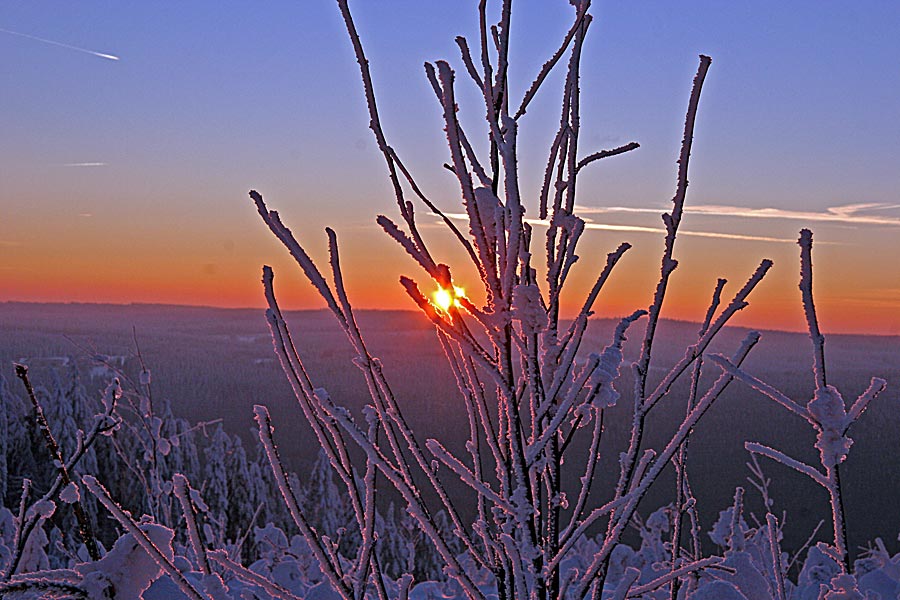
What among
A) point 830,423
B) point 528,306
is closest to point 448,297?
point 528,306

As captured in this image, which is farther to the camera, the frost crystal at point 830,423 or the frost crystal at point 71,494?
the frost crystal at point 71,494

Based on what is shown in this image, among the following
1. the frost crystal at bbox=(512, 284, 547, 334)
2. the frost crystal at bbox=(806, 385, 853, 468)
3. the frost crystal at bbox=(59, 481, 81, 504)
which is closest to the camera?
the frost crystal at bbox=(512, 284, 547, 334)

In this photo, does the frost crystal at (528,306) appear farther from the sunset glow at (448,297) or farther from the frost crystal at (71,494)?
the frost crystal at (71,494)

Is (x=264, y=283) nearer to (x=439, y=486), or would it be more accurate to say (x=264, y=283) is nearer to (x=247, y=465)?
(x=439, y=486)

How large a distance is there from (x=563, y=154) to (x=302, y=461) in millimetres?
23380

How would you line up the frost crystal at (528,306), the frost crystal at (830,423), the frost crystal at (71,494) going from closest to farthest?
1. the frost crystal at (528,306)
2. the frost crystal at (830,423)
3. the frost crystal at (71,494)

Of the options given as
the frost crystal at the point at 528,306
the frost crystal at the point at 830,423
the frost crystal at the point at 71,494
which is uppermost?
the frost crystal at the point at 528,306

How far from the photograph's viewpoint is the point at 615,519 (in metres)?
1.41

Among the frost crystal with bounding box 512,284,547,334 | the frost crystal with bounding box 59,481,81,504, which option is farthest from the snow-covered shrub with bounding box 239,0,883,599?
the frost crystal with bounding box 59,481,81,504

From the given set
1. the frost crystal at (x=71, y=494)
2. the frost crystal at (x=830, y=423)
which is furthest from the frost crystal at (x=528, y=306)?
the frost crystal at (x=71, y=494)

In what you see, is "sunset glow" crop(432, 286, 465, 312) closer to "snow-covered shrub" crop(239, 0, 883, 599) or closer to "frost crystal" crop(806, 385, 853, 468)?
"snow-covered shrub" crop(239, 0, 883, 599)

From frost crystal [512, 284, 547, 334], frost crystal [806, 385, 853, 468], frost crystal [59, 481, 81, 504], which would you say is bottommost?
frost crystal [59, 481, 81, 504]

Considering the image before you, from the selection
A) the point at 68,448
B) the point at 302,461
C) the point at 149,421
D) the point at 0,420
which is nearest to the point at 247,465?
the point at 302,461

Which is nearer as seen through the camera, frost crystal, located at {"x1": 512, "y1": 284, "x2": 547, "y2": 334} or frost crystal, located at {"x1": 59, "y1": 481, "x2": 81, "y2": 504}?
frost crystal, located at {"x1": 512, "y1": 284, "x2": 547, "y2": 334}
